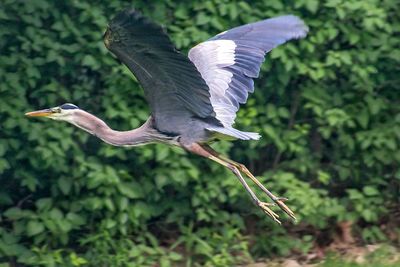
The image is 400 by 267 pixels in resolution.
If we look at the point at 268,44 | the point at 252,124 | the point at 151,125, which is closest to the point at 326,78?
the point at 252,124

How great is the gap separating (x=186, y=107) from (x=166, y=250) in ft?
5.23

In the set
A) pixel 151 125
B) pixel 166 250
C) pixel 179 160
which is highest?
pixel 151 125

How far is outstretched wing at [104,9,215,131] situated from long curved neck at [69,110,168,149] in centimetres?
9

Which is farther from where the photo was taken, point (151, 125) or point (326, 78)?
point (326, 78)

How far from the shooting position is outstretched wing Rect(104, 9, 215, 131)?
20.2 feet

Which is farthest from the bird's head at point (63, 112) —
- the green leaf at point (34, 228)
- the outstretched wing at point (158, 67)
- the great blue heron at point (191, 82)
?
the green leaf at point (34, 228)

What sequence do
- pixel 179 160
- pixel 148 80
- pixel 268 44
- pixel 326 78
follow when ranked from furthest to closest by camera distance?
1. pixel 326 78
2. pixel 179 160
3. pixel 268 44
4. pixel 148 80

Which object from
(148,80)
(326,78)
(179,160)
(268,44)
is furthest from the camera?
(326,78)

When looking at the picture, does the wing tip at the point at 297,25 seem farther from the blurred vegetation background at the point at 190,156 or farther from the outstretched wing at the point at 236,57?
the blurred vegetation background at the point at 190,156

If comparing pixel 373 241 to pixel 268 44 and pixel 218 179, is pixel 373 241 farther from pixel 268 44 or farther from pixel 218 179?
pixel 268 44

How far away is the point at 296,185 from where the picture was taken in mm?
8234

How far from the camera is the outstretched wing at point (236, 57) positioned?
23.8 ft

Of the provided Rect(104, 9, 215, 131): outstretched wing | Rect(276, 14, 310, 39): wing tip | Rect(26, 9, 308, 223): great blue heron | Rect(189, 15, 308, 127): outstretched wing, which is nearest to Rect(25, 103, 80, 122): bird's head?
Rect(26, 9, 308, 223): great blue heron

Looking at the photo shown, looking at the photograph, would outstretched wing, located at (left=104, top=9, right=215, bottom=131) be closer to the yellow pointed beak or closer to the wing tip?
the yellow pointed beak
